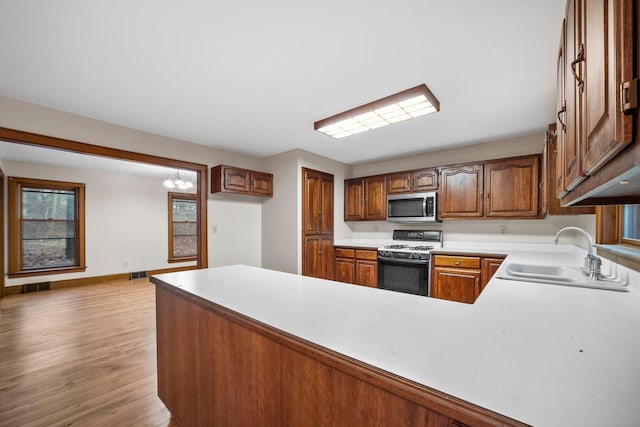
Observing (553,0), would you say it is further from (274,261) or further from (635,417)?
(274,261)

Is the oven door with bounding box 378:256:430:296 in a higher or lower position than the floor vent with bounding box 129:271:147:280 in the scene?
higher

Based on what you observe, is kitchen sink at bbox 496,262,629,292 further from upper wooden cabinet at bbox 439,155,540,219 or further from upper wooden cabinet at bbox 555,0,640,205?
upper wooden cabinet at bbox 439,155,540,219

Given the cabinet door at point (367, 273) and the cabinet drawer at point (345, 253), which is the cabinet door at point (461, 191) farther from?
the cabinet drawer at point (345, 253)

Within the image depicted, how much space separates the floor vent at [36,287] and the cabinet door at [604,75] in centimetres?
725

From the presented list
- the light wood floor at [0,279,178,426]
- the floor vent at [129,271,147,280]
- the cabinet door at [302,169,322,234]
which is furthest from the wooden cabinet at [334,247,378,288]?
the floor vent at [129,271,147,280]

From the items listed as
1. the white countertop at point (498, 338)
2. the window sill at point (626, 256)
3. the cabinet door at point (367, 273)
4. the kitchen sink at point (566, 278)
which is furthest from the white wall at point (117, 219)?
the window sill at point (626, 256)

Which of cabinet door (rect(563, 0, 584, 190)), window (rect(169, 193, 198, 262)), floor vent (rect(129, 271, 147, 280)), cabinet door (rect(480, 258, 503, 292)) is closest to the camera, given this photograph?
cabinet door (rect(563, 0, 584, 190))

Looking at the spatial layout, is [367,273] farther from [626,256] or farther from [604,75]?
[604,75]

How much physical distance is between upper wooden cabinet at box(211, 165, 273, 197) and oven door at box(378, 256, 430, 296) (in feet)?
6.61

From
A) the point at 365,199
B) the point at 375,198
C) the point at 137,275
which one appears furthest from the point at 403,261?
the point at 137,275

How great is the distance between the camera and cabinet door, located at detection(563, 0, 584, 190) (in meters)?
0.88

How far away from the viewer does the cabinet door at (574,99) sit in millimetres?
876

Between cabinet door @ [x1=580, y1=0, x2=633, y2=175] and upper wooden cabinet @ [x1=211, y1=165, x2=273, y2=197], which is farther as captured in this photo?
upper wooden cabinet @ [x1=211, y1=165, x2=273, y2=197]

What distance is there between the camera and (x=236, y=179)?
3596 millimetres
